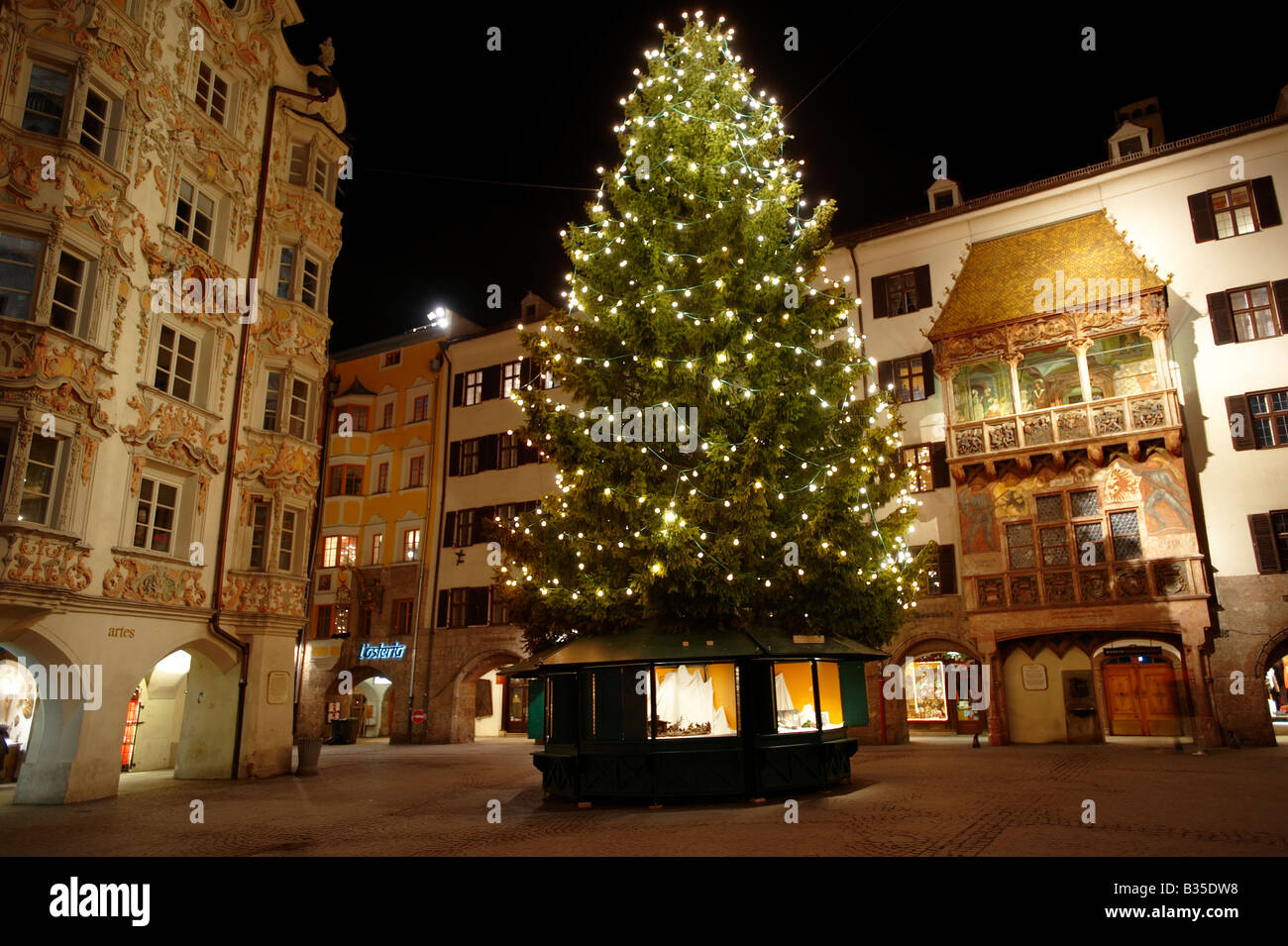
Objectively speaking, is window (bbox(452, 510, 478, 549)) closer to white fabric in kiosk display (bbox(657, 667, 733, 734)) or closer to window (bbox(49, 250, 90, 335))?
window (bbox(49, 250, 90, 335))

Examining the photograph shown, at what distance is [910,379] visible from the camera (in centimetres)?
2817

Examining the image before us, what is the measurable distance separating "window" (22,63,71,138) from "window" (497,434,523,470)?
2051 centimetres

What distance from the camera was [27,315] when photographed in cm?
1528

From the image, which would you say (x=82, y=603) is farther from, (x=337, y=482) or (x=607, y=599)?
(x=337, y=482)

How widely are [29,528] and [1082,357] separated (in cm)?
2534

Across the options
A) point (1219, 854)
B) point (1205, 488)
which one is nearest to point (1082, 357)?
point (1205, 488)

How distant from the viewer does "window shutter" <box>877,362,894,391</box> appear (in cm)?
2838

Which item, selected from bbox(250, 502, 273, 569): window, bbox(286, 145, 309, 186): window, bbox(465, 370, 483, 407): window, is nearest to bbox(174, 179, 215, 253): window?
bbox(286, 145, 309, 186): window

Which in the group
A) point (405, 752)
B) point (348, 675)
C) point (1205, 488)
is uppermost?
point (1205, 488)

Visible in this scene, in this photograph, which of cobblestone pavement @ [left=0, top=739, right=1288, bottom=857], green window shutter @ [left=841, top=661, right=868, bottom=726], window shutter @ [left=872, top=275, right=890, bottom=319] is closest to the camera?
cobblestone pavement @ [left=0, top=739, right=1288, bottom=857]

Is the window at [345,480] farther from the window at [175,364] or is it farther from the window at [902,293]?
the window at [902,293]

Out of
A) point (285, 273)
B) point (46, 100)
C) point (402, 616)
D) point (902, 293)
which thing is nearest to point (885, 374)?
point (902, 293)

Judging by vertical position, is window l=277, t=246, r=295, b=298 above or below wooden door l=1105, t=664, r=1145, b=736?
above

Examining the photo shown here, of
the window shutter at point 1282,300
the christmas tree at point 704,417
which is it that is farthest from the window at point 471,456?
the window shutter at point 1282,300
